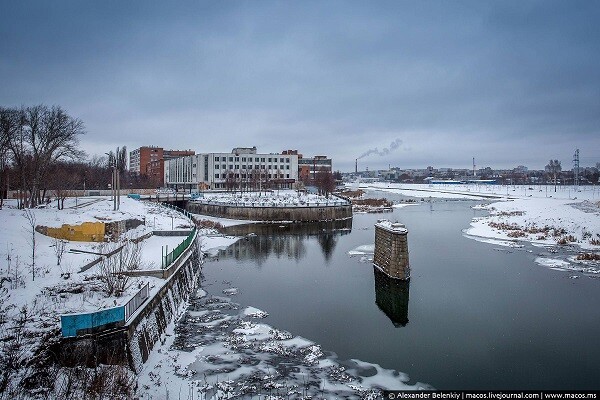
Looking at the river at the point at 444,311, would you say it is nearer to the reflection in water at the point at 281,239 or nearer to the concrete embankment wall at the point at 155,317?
the reflection in water at the point at 281,239

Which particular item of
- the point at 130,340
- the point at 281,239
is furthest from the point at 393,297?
the point at 281,239

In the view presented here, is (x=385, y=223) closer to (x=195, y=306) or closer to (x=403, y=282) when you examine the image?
(x=403, y=282)

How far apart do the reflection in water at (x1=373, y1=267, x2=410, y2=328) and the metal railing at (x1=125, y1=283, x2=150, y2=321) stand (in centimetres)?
1075

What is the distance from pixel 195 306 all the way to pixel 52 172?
47.0m

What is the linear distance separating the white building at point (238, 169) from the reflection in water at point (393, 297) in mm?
77946

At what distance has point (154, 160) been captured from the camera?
154 metres

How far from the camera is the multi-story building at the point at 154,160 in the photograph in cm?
14504

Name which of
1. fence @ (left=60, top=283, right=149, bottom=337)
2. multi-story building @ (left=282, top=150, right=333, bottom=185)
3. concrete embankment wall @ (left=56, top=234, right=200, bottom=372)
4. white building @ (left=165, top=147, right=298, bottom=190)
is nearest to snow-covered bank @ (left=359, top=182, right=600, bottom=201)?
multi-story building @ (left=282, top=150, right=333, bottom=185)

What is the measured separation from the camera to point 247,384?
12.5 metres

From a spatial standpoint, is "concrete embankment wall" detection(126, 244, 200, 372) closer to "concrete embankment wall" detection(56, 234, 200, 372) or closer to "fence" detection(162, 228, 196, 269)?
"concrete embankment wall" detection(56, 234, 200, 372)

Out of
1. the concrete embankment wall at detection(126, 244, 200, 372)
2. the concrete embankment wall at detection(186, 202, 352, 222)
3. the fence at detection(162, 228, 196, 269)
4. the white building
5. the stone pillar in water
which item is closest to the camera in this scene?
the concrete embankment wall at detection(126, 244, 200, 372)

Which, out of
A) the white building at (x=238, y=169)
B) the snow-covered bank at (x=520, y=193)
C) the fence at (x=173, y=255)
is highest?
the white building at (x=238, y=169)

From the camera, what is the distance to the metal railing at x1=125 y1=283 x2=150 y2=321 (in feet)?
42.7

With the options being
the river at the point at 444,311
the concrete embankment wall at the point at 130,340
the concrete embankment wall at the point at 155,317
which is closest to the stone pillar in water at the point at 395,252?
the river at the point at 444,311
